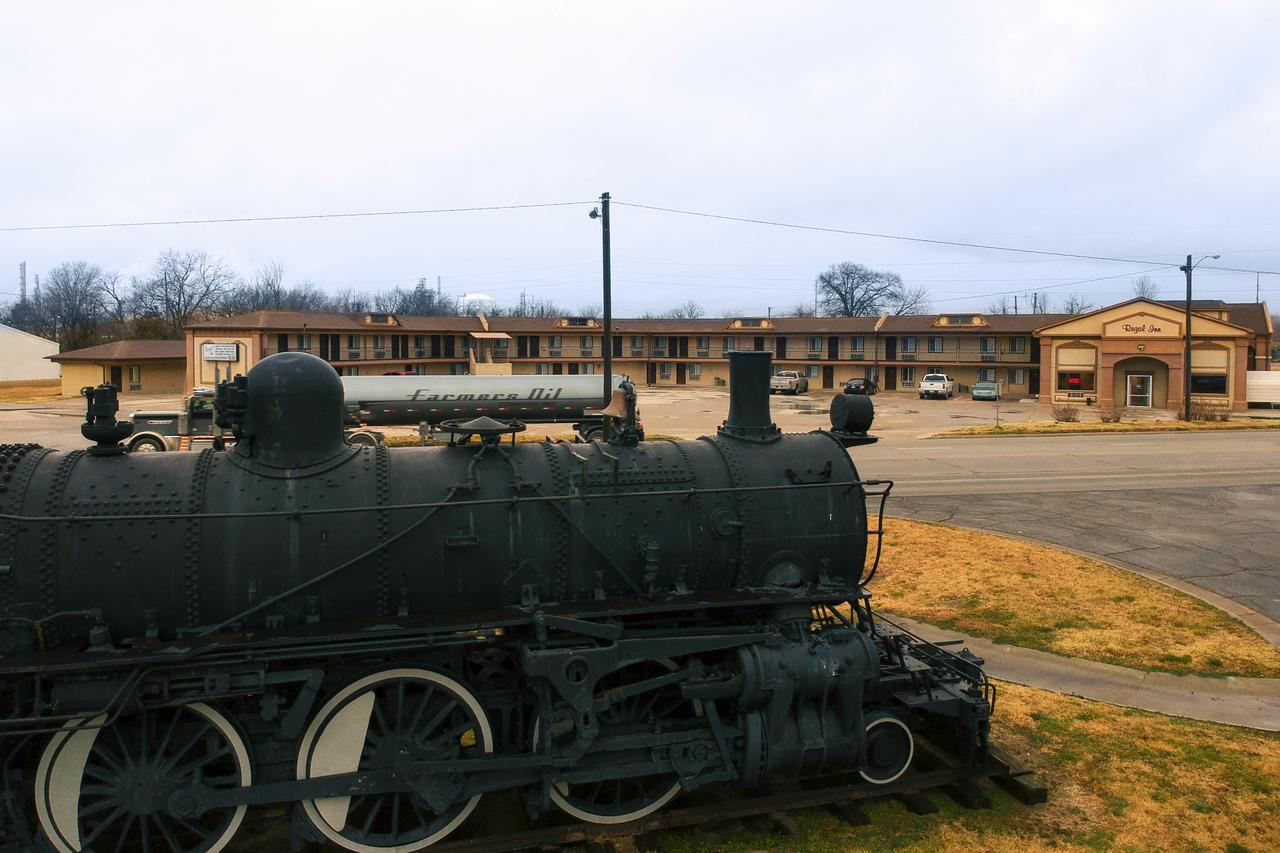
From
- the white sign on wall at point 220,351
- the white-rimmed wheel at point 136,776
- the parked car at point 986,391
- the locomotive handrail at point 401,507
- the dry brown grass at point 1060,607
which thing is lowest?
the dry brown grass at point 1060,607

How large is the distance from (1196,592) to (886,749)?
29.3 ft

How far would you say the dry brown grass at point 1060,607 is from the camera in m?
10.9

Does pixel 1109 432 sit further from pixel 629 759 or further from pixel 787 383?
pixel 629 759

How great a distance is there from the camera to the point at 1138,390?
5397cm

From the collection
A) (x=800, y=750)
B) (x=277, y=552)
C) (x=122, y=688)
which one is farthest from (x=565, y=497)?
(x=122, y=688)

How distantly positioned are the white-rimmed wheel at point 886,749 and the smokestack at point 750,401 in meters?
2.61

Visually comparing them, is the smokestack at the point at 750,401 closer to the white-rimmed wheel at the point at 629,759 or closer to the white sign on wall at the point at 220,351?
the white-rimmed wheel at the point at 629,759

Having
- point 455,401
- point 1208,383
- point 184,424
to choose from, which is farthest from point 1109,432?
point 184,424

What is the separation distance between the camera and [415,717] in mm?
6586

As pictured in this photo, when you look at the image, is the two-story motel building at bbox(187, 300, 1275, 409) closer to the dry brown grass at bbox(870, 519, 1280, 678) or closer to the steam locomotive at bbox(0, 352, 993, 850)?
the dry brown grass at bbox(870, 519, 1280, 678)

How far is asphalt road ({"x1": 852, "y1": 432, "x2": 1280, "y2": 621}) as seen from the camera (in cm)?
1574

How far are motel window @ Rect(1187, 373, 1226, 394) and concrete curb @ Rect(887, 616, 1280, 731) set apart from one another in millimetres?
49023

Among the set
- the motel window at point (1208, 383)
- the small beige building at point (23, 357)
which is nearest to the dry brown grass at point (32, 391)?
the small beige building at point (23, 357)

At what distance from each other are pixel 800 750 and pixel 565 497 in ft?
8.96
